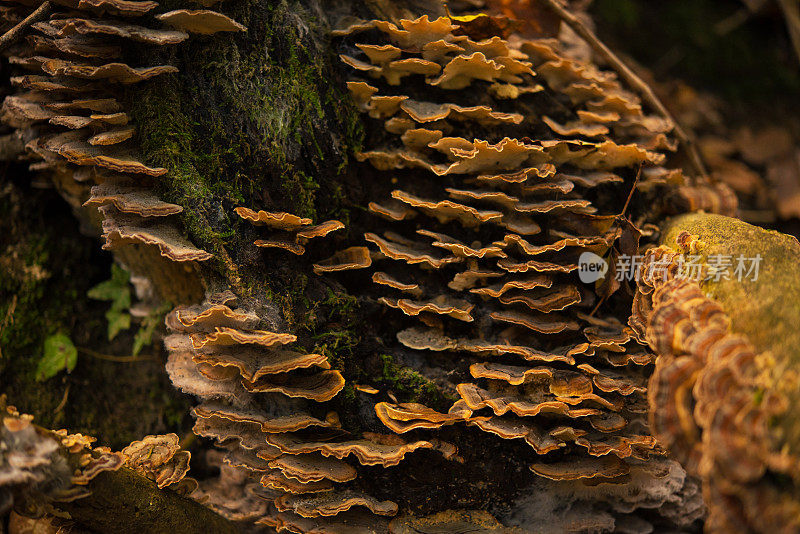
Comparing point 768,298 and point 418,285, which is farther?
point 418,285

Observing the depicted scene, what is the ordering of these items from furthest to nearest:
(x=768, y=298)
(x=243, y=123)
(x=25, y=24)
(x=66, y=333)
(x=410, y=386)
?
(x=66, y=333) → (x=410, y=386) → (x=243, y=123) → (x=25, y=24) → (x=768, y=298)

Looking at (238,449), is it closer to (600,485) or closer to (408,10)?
(600,485)

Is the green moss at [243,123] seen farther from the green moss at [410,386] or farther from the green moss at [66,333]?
the green moss at [66,333]

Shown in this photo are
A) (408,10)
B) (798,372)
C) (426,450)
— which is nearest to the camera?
(798,372)

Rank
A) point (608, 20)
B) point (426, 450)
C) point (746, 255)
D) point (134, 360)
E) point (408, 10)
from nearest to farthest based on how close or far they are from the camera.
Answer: point (746, 255) → point (426, 450) → point (408, 10) → point (134, 360) → point (608, 20)

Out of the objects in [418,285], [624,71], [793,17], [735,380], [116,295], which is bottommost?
[116,295]

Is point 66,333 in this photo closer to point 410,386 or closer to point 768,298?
point 410,386

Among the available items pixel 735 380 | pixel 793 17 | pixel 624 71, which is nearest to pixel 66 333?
pixel 735 380

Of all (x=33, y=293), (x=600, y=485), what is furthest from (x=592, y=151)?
(x=33, y=293)
